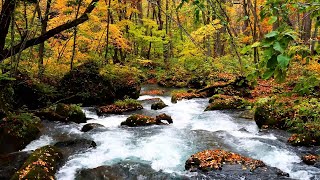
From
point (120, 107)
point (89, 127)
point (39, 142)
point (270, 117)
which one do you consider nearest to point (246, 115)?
point (270, 117)

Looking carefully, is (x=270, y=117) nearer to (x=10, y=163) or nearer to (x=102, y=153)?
(x=102, y=153)

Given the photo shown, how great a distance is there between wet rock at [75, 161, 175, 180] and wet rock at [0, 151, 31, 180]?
4.95 ft

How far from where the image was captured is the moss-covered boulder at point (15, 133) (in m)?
8.36

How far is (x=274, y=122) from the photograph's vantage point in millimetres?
10883

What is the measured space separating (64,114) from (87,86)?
333cm

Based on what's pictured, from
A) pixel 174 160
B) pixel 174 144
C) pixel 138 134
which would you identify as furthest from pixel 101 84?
pixel 174 160

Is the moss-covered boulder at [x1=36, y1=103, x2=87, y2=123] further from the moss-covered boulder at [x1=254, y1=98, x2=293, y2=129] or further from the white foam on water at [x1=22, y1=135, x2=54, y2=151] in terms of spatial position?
the moss-covered boulder at [x1=254, y1=98, x2=293, y2=129]

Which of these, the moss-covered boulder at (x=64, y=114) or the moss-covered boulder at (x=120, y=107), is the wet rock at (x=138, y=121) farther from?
the moss-covered boulder at (x=120, y=107)

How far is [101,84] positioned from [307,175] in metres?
10.8

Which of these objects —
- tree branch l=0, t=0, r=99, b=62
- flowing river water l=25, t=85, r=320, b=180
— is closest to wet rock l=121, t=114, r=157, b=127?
flowing river water l=25, t=85, r=320, b=180

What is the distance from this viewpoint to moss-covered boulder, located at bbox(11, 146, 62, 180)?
21.4ft

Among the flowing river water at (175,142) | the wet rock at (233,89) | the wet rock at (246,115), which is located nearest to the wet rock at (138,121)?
the flowing river water at (175,142)

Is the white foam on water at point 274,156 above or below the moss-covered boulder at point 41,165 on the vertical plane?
below

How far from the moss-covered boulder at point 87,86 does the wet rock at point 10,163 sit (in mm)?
6450
